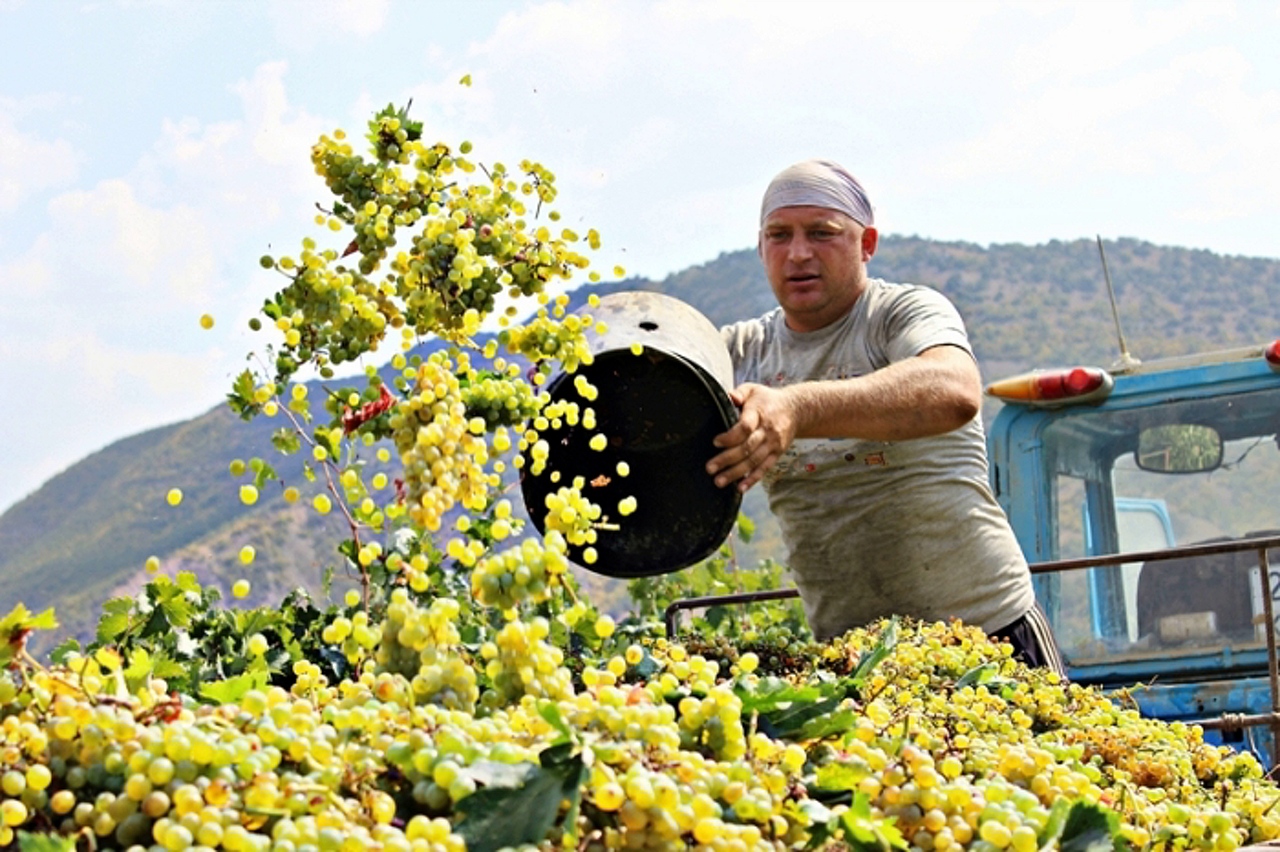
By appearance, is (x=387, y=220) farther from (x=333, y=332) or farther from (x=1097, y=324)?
(x=1097, y=324)

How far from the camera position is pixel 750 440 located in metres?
3.04

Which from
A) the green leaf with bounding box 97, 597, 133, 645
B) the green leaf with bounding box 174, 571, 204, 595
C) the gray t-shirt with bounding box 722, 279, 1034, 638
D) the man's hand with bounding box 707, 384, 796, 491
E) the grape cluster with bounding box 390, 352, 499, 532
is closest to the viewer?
the grape cluster with bounding box 390, 352, 499, 532

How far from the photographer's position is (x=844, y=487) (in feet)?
14.4

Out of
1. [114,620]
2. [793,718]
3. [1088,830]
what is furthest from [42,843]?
[114,620]

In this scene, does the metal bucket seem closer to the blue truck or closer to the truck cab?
the blue truck

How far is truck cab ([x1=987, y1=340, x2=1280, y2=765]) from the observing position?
6.62 metres

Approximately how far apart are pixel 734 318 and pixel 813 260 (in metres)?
61.2

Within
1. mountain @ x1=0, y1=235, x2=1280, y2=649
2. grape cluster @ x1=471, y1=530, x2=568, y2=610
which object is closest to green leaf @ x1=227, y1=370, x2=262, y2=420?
grape cluster @ x1=471, y1=530, x2=568, y2=610

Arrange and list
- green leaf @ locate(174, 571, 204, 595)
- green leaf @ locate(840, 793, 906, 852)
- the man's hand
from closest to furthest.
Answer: green leaf @ locate(840, 793, 906, 852) → the man's hand → green leaf @ locate(174, 571, 204, 595)

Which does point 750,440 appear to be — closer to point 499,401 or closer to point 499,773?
point 499,401

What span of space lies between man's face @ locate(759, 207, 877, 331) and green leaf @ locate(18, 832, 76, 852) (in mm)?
3386

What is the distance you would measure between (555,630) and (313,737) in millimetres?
1982

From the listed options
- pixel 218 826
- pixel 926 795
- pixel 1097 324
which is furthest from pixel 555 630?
pixel 1097 324

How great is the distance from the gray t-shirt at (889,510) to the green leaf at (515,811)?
2.98 metres
